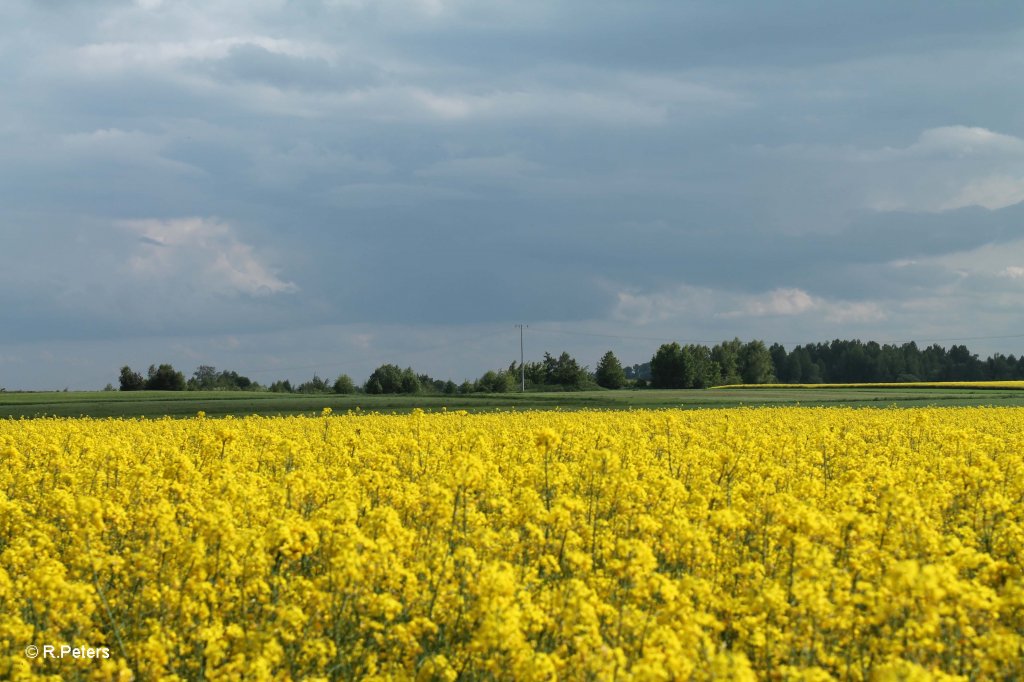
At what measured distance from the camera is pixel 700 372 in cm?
12631

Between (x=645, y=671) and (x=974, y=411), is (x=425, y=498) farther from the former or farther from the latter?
(x=974, y=411)

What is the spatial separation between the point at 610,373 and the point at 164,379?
190 ft

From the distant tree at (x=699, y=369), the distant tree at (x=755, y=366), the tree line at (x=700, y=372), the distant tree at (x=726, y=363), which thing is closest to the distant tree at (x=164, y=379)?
the tree line at (x=700, y=372)

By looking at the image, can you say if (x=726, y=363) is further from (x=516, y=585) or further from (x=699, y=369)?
(x=516, y=585)

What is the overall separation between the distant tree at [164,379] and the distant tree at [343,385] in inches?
738

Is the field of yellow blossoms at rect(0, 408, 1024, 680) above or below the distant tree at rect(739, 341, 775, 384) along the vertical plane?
below

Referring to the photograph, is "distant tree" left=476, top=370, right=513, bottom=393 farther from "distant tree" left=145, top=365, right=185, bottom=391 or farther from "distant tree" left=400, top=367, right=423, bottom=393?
"distant tree" left=145, top=365, right=185, bottom=391

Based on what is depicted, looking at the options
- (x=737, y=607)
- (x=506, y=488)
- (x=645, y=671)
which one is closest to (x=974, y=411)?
(x=506, y=488)

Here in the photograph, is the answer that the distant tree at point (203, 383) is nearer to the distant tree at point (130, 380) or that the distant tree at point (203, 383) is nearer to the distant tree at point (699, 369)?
the distant tree at point (130, 380)

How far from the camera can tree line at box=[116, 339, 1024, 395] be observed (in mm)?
107938

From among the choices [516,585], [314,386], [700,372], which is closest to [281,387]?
[314,386]

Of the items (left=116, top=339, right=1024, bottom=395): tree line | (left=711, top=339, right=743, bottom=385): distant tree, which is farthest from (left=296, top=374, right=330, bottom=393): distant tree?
(left=711, top=339, right=743, bottom=385): distant tree

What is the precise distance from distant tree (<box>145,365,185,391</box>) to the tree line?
0.40ft

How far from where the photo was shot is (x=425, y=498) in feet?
34.6
